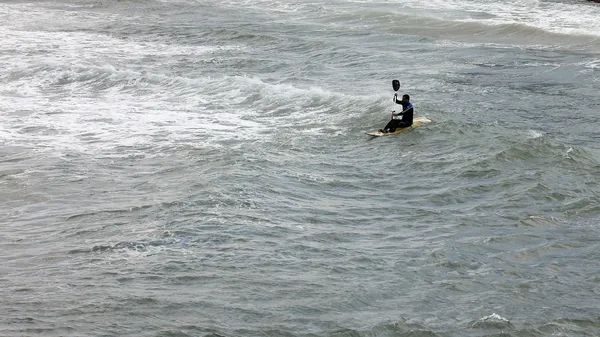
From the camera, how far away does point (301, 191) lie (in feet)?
53.1

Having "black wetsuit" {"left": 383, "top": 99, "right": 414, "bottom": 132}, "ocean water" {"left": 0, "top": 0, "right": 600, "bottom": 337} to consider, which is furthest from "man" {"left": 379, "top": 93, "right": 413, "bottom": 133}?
"ocean water" {"left": 0, "top": 0, "right": 600, "bottom": 337}

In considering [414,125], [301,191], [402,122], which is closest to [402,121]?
[402,122]

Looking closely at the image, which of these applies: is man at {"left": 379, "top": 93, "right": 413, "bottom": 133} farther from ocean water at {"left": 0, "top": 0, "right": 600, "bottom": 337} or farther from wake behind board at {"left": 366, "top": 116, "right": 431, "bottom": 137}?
ocean water at {"left": 0, "top": 0, "right": 600, "bottom": 337}

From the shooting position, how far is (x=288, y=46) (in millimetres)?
33312

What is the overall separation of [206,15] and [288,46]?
10250 millimetres

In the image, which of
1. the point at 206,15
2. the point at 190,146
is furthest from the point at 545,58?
the point at 206,15

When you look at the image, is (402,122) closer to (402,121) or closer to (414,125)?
(402,121)

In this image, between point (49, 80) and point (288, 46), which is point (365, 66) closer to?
point (288, 46)

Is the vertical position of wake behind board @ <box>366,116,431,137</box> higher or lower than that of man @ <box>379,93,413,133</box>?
lower

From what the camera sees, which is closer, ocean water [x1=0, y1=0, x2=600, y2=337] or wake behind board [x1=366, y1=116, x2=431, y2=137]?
ocean water [x1=0, y1=0, x2=600, y2=337]

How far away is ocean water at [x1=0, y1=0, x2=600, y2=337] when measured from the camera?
36.9ft

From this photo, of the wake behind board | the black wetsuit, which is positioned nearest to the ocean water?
the wake behind board

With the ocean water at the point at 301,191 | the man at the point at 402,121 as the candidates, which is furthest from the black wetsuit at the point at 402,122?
the ocean water at the point at 301,191

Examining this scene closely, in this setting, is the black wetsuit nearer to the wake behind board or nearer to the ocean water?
the wake behind board
